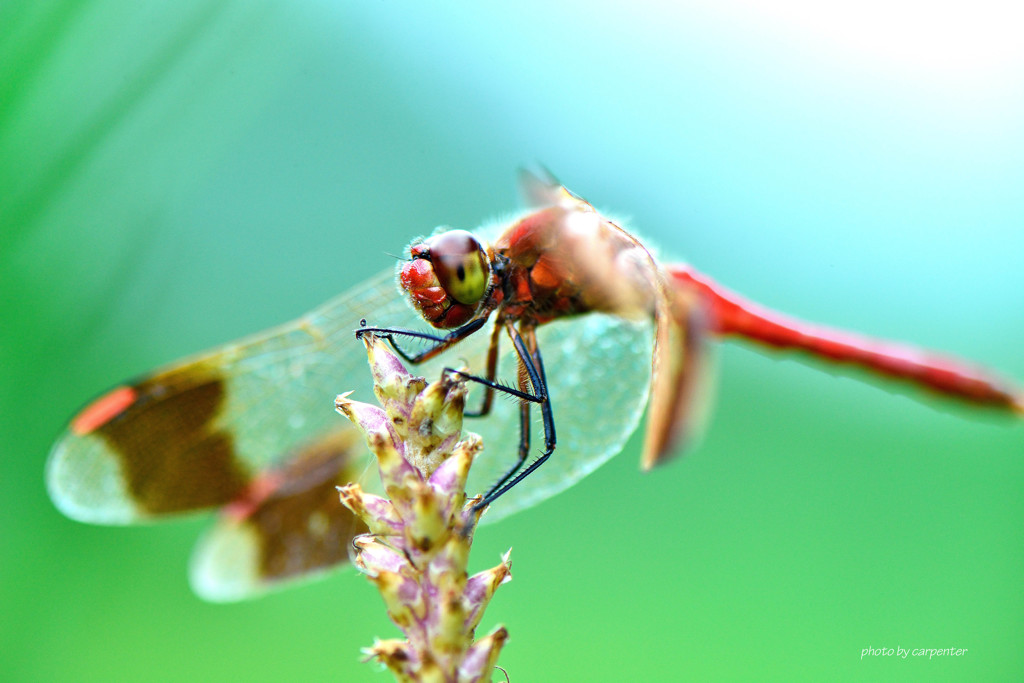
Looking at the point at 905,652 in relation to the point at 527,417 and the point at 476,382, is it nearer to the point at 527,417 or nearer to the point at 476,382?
the point at 527,417

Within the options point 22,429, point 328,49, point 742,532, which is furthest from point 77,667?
point 742,532


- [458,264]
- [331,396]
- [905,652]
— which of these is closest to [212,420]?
[331,396]

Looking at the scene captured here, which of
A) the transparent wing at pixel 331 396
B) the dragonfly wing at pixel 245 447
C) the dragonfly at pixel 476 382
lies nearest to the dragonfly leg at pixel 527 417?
the dragonfly at pixel 476 382

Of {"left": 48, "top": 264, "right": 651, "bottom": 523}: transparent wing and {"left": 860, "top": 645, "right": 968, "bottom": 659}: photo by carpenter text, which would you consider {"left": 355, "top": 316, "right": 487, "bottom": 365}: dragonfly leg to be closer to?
{"left": 48, "top": 264, "right": 651, "bottom": 523}: transparent wing

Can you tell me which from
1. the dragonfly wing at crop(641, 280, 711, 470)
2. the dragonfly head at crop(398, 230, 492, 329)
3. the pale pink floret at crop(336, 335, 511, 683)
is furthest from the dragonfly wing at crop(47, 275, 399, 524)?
the pale pink floret at crop(336, 335, 511, 683)

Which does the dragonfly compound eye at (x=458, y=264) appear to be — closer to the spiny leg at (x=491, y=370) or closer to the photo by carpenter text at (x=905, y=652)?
the spiny leg at (x=491, y=370)

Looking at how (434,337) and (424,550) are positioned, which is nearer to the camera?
(424,550)

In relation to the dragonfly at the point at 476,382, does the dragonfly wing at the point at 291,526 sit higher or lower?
lower
